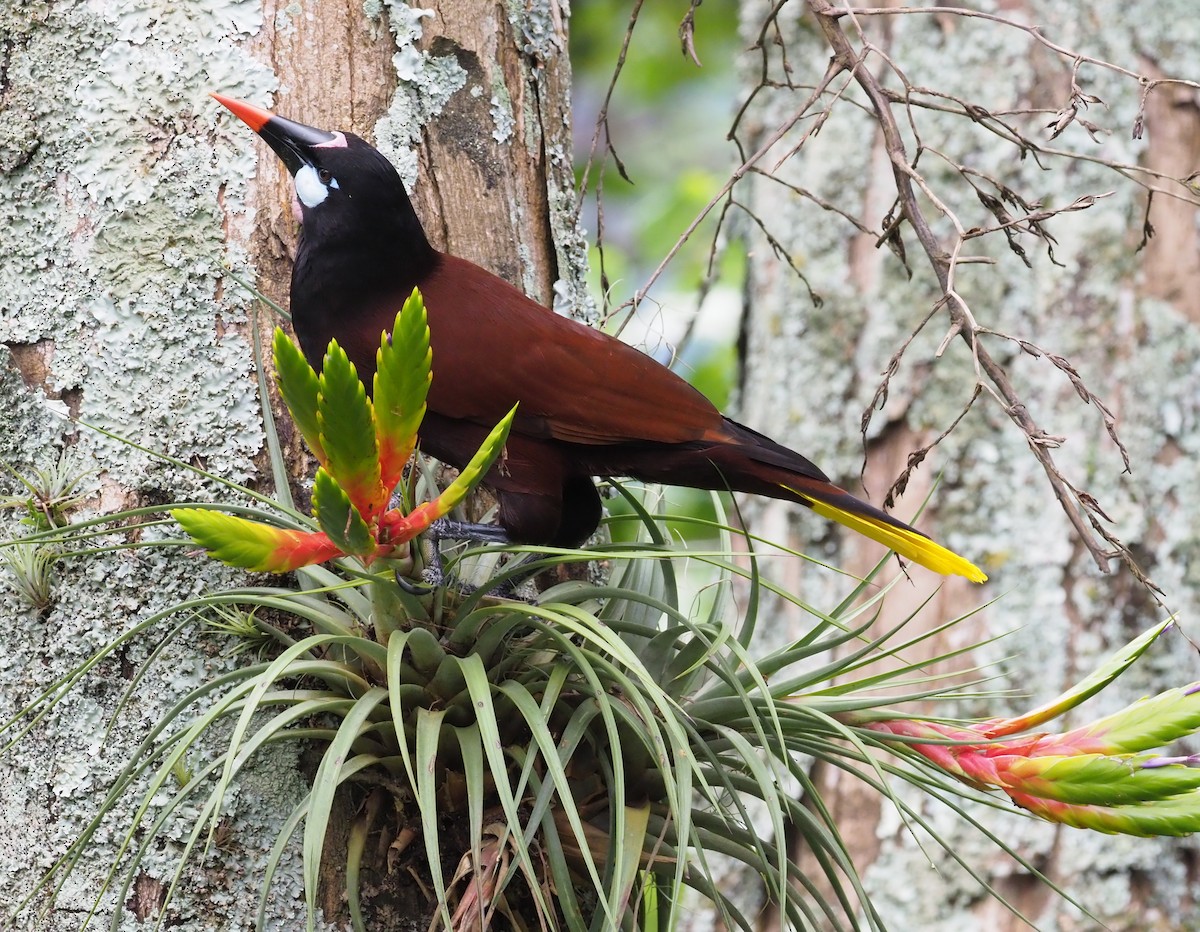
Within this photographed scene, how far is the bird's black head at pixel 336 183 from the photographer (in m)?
1.25

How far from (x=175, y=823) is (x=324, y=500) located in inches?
19.6

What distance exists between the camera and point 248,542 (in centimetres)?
83

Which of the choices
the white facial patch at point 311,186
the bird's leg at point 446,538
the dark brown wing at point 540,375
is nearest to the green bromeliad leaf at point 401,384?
the bird's leg at point 446,538

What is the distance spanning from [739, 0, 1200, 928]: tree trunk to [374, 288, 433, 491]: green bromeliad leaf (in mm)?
1419

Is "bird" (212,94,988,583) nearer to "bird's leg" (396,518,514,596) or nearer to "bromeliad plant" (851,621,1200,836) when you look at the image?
"bird's leg" (396,518,514,596)

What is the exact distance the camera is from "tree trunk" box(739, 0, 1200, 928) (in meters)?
2.25

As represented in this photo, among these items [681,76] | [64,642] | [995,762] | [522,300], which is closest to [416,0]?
[522,300]

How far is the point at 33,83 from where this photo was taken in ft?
4.35

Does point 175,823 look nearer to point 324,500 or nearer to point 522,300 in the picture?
point 324,500

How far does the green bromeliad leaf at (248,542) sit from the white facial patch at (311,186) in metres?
0.51

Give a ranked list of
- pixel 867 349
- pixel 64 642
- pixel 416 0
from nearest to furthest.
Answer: pixel 64 642, pixel 416 0, pixel 867 349

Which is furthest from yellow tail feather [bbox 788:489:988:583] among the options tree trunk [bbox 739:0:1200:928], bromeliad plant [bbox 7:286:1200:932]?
tree trunk [bbox 739:0:1200:928]

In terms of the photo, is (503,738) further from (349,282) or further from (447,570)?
(349,282)

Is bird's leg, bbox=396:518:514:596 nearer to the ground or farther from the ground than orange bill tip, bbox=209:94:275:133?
nearer to the ground
